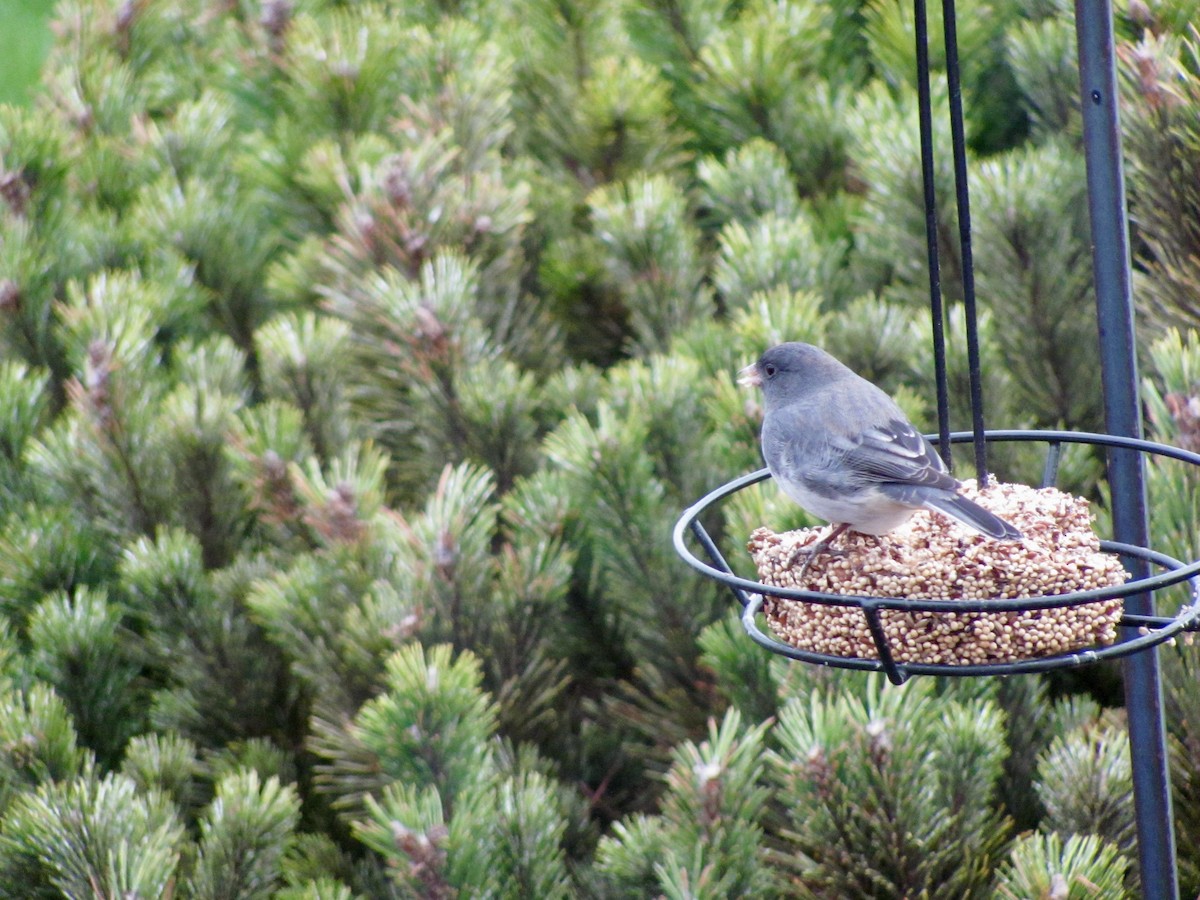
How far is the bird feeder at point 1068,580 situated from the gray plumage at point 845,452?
0.06m

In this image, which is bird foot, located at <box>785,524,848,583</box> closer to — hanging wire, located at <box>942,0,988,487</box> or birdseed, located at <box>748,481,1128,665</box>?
birdseed, located at <box>748,481,1128,665</box>

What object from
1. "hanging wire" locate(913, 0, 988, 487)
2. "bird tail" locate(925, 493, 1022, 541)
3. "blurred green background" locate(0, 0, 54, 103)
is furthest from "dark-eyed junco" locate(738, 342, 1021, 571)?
"blurred green background" locate(0, 0, 54, 103)

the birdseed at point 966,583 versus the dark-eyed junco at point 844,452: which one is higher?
the dark-eyed junco at point 844,452

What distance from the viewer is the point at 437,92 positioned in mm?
2506

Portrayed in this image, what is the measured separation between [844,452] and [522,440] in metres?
0.66

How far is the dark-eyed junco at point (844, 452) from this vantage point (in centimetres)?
138

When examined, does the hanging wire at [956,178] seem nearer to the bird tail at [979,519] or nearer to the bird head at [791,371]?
the bird tail at [979,519]

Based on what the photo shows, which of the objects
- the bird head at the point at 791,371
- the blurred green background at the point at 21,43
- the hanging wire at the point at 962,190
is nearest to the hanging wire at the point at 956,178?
the hanging wire at the point at 962,190

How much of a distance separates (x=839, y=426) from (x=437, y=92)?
129 cm

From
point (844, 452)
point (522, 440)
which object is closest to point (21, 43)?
point (522, 440)

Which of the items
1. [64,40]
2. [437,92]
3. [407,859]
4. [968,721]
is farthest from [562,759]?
[64,40]

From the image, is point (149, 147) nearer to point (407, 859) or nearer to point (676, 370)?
point (676, 370)

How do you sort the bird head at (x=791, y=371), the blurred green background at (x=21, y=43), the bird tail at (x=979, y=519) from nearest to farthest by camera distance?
1. the bird tail at (x=979, y=519)
2. the bird head at (x=791, y=371)
3. the blurred green background at (x=21, y=43)

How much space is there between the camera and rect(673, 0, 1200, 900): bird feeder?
4.31 ft
